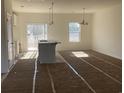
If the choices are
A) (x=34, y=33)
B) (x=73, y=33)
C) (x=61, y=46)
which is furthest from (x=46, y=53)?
(x=73, y=33)

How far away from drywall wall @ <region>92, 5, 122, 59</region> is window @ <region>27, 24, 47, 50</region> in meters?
3.52

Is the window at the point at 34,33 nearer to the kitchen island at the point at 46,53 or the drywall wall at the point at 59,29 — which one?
the drywall wall at the point at 59,29

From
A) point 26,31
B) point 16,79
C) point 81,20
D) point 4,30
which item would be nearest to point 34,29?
point 26,31

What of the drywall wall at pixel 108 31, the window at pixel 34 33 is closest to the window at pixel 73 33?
the drywall wall at pixel 108 31

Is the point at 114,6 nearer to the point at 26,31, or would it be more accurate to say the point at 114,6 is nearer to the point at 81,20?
the point at 81,20

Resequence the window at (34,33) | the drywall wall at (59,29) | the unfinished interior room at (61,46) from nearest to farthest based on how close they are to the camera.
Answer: the unfinished interior room at (61,46), the drywall wall at (59,29), the window at (34,33)

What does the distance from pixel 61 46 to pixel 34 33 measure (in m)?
2.11

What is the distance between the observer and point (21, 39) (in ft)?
47.1

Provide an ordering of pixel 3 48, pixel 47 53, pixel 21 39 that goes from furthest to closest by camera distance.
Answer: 1. pixel 21 39
2. pixel 47 53
3. pixel 3 48

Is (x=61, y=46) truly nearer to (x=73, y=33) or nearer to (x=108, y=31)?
(x=73, y=33)

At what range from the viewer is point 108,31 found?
38.8ft

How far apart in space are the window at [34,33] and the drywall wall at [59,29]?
0.30m

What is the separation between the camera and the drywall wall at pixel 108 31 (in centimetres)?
1026

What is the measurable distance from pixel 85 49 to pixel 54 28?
268 centimetres
